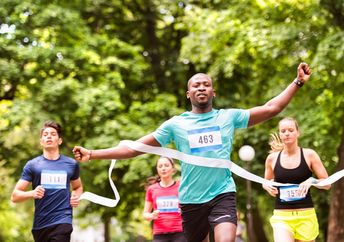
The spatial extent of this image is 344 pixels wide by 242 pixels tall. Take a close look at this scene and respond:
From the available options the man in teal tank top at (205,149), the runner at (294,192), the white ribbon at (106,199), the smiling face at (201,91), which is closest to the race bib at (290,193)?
the runner at (294,192)

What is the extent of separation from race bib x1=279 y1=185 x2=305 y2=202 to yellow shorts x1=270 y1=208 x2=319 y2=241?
0.14 meters

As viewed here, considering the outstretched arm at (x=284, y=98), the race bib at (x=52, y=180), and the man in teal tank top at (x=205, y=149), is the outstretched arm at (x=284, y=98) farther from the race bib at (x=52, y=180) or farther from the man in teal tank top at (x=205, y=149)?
the race bib at (x=52, y=180)

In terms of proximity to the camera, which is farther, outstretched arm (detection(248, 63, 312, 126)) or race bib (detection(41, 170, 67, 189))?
race bib (detection(41, 170, 67, 189))

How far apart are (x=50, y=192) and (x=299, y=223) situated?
8.47 feet

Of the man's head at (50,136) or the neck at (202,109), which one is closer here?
the neck at (202,109)

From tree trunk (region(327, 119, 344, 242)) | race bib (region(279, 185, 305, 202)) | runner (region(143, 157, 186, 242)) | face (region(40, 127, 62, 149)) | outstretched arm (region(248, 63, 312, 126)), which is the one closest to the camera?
outstretched arm (region(248, 63, 312, 126))

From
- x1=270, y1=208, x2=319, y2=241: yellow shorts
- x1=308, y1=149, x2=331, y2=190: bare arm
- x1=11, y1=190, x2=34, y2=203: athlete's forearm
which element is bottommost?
x1=270, y1=208, x2=319, y2=241: yellow shorts

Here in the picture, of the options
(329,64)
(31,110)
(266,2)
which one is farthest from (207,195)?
(266,2)

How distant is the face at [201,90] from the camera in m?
5.54

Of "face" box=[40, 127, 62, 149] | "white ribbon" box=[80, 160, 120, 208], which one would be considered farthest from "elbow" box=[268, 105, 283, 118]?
"face" box=[40, 127, 62, 149]

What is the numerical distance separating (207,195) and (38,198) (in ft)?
6.97

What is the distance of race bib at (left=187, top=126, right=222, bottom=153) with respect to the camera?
5531mm

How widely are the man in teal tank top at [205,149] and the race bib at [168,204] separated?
2717 millimetres

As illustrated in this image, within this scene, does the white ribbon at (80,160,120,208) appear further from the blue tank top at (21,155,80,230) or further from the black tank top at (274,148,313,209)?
the black tank top at (274,148,313,209)
